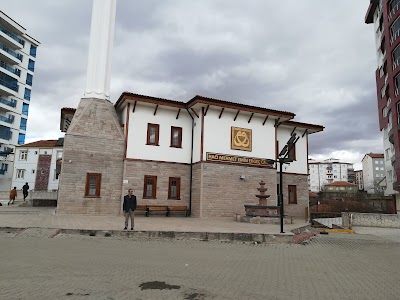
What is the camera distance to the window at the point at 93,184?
1823 cm

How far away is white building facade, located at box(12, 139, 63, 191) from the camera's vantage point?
168ft

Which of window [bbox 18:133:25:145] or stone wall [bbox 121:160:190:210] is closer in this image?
stone wall [bbox 121:160:190:210]

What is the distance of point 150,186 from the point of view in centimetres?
1953

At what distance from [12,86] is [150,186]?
135 ft

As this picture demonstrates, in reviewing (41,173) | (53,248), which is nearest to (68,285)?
(53,248)

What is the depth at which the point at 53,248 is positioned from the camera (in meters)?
8.36

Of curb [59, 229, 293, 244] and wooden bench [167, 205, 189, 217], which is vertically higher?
wooden bench [167, 205, 189, 217]

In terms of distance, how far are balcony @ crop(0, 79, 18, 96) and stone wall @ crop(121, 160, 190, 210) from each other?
38036 mm

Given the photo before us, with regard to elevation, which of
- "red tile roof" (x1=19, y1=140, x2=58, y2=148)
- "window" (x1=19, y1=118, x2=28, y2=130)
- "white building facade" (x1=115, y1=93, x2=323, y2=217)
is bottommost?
"white building facade" (x1=115, y1=93, x2=323, y2=217)

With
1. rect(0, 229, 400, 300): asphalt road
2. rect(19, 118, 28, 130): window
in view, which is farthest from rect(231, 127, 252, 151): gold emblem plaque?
rect(19, 118, 28, 130): window

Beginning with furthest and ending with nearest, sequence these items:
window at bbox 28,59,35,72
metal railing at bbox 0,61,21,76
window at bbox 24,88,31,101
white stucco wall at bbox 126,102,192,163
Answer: window at bbox 28,59,35,72 < window at bbox 24,88,31,101 < metal railing at bbox 0,61,21,76 < white stucco wall at bbox 126,102,192,163

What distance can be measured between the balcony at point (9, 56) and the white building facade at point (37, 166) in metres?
13.0

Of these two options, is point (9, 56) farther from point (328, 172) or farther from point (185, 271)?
point (328, 172)

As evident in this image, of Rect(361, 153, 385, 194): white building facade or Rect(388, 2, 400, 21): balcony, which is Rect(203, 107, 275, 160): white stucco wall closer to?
Rect(388, 2, 400, 21): balcony
